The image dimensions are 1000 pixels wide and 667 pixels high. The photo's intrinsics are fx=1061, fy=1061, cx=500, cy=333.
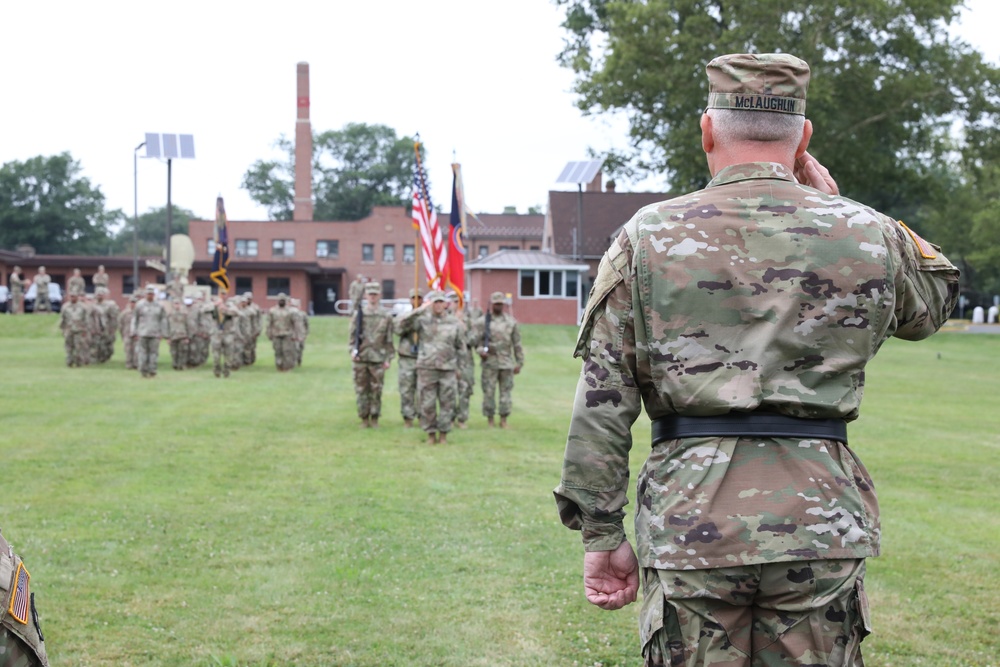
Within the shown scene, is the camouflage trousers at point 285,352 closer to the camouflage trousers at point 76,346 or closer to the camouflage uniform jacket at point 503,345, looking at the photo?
the camouflage trousers at point 76,346

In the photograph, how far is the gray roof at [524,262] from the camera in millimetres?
50594

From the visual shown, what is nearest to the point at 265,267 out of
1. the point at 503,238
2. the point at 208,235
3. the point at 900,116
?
the point at 208,235

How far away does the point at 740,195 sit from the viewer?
291 centimetres

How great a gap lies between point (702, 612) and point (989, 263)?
63363mm

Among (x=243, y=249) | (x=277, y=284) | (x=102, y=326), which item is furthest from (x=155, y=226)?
(x=102, y=326)

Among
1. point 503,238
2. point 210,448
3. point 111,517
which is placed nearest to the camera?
point 111,517

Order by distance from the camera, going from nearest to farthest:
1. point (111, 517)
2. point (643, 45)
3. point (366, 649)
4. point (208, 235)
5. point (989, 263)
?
point (366, 649) → point (111, 517) → point (643, 45) → point (989, 263) → point (208, 235)

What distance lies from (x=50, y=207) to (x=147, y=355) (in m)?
70.2

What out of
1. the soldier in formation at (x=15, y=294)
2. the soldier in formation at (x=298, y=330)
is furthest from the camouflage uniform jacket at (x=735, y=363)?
the soldier in formation at (x=15, y=294)

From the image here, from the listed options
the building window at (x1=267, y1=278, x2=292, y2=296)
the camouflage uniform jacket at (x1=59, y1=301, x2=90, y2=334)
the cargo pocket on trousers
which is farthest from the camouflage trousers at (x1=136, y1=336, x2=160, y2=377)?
the building window at (x1=267, y1=278, x2=292, y2=296)

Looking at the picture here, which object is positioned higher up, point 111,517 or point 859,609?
point 859,609

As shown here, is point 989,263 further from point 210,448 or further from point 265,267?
point 210,448

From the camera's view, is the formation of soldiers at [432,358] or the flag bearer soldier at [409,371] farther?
the flag bearer soldier at [409,371]

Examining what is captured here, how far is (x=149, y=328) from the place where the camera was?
25.8 m
